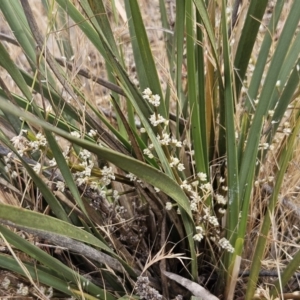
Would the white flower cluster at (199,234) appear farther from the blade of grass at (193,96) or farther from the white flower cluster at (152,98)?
the white flower cluster at (152,98)

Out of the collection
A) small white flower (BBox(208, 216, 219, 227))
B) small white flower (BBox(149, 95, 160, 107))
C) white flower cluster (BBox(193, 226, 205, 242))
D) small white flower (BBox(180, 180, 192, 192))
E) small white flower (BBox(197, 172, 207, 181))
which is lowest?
white flower cluster (BBox(193, 226, 205, 242))

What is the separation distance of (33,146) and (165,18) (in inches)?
19.6

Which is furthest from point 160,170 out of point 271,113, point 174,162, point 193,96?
point 271,113

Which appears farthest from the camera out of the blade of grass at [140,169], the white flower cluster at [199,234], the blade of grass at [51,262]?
the white flower cluster at [199,234]

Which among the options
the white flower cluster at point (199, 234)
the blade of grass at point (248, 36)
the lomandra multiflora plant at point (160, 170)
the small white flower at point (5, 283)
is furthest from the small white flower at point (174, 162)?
the small white flower at point (5, 283)

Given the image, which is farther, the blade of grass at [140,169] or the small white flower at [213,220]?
the small white flower at [213,220]

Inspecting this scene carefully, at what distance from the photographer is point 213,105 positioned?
3.05 feet

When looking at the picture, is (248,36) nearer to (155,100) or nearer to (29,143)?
(155,100)

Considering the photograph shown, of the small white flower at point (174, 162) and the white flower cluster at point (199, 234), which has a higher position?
the small white flower at point (174, 162)

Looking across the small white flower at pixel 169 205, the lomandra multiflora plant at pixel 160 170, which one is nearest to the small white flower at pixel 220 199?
the lomandra multiflora plant at pixel 160 170

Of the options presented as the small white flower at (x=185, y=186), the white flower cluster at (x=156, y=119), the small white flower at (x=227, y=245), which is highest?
the white flower cluster at (x=156, y=119)

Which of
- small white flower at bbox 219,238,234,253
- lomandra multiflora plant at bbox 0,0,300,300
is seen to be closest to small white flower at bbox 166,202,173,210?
lomandra multiflora plant at bbox 0,0,300,300

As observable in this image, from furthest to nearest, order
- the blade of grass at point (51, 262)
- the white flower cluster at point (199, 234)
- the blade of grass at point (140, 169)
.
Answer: the white flower cluster at point (199, 234)
the blade of grass at point (51, 262)
the blade of grass at point (140, 169)

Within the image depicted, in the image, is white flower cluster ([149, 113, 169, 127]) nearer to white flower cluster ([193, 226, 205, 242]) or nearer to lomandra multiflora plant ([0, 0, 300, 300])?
lomandra multiflora plant ([0, 0, 300, 300])
